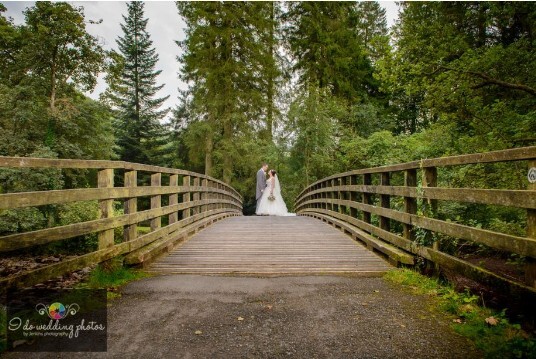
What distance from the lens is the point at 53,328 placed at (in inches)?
111

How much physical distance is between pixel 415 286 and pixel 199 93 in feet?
63.4

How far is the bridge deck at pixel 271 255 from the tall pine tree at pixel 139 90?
90.4 ft

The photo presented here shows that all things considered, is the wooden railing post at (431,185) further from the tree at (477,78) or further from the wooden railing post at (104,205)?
the tree at (477,78)

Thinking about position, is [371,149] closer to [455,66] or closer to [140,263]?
[455,66]

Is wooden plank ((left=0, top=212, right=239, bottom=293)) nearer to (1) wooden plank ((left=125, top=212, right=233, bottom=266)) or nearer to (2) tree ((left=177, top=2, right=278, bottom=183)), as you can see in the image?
(1) wooden plank ((left=125, top=212, right=233, bottom=266))

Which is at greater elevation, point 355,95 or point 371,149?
point 355,95

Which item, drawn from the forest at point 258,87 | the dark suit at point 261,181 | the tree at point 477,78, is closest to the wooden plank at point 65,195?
the tree at point 477,78

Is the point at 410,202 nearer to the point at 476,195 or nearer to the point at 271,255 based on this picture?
the point at 476,195

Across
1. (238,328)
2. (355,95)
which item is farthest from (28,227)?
(355,95)

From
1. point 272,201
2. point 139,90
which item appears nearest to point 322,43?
point 272,201

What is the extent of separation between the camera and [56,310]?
10.1ft

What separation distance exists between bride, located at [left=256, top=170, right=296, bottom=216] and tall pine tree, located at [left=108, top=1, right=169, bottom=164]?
18.6 meters

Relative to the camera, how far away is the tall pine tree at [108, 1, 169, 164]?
3344cm

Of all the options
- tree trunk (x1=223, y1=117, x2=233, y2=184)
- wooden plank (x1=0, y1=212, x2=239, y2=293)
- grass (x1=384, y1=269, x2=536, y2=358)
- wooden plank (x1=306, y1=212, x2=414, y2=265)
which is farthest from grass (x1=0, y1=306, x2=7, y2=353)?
tree trunk (x1=223, y1=117, x2=233, y2=184)
